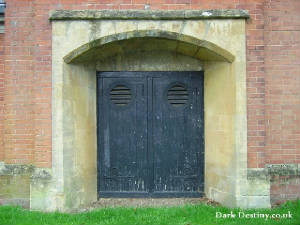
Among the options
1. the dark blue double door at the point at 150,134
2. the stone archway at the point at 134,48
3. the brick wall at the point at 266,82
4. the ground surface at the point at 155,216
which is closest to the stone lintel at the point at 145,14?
the stone archway at the point at 134,48

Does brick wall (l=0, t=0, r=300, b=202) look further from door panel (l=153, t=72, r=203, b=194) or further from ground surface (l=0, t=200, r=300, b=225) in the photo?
door panel (l=153, t=72, r=203, b=194)

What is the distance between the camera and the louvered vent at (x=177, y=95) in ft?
19.4

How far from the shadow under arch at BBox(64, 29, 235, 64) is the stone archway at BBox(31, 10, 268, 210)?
0.05ft

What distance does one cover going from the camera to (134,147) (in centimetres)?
588

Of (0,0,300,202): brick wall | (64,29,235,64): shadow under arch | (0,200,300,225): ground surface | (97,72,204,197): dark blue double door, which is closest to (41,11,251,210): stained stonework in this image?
(64,29,235,64): shadow under arch

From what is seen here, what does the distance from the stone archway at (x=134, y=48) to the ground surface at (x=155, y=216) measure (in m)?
0.28

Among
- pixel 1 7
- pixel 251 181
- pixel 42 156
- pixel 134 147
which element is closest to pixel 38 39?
pixel 1 7

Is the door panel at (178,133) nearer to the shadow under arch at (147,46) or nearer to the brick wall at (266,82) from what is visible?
the shadow under arch at (147,46)

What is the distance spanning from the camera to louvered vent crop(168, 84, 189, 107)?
592 cm

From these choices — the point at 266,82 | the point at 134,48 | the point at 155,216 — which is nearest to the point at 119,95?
the point at 134,48

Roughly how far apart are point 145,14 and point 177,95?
1.71 metres

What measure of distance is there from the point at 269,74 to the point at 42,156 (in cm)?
406

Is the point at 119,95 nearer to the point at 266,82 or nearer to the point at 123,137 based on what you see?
the point at 123,137

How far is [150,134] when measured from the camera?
19.3 ft
